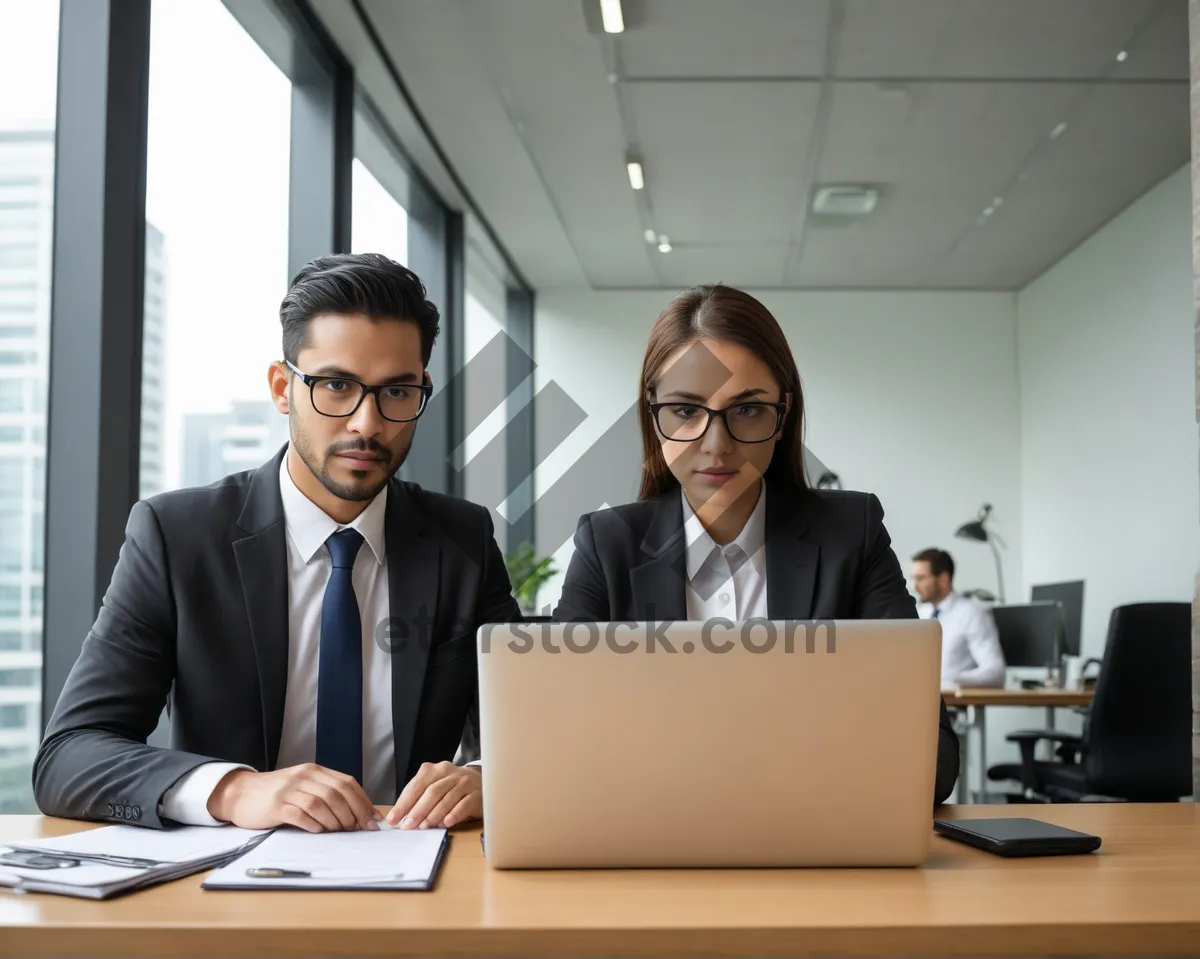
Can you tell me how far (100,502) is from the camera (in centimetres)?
270

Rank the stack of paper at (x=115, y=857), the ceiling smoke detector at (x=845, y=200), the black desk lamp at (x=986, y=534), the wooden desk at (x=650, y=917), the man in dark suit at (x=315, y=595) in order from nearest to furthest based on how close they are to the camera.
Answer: the wooden desk at (x=650, y=917)
the stack of paper at (x=115, y=857)
the man in dark suit at (x=315, y=595)
the ceiling smoke detector at (x=845, y=200)
the black desk lamp at (x=986, y=534)

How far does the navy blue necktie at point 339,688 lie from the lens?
5.74 feet

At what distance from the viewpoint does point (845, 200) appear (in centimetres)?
664

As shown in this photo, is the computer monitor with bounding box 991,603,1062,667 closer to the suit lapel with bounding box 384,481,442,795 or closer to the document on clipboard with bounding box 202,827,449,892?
the suit lapel with bounding box 384,481,442,795

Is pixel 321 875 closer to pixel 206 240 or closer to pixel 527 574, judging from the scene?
pixel 206 240

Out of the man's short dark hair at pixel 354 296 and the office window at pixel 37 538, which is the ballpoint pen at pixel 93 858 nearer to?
the man's short dark hair at pixel 354 296

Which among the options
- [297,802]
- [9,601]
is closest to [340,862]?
[297,802]

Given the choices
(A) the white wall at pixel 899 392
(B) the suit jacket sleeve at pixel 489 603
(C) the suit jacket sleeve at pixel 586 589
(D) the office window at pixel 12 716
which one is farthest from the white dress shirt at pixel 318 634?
(A) the white wall at pixel 899 392

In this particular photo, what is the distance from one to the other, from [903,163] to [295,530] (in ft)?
16.4

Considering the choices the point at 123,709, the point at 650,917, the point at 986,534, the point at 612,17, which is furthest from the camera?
the point at 986,534

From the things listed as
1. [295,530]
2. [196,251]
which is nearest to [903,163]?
[196,251]

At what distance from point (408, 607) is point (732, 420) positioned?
58 centimetres

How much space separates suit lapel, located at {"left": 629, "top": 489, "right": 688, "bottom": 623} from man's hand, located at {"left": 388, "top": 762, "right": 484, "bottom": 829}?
533 mm

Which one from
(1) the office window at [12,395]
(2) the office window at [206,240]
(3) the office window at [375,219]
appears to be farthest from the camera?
(3) the office window at [375,219]
